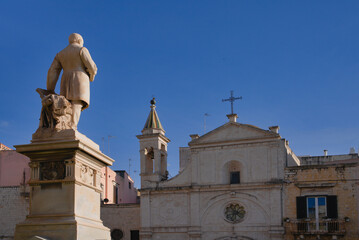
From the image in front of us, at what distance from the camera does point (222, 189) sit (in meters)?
31.0

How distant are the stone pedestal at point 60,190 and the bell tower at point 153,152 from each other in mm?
25646

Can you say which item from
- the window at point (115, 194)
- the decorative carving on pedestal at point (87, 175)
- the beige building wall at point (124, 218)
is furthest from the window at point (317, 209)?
the decorative carving on pedestal at point (87, 175)

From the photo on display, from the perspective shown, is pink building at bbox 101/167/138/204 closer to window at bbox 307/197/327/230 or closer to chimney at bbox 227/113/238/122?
chimney at bbox 227/113/238/122

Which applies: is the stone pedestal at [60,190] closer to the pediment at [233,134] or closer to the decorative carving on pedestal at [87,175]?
the decorative carving on pedestal at [87,175]

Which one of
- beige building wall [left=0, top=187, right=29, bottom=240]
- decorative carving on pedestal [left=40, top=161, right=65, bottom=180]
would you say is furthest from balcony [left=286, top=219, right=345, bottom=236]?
decorative carving on pedestal [left=40, top=161, right=65, bottom=180]

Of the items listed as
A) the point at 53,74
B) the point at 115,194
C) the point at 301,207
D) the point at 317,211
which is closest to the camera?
the point at 53,74

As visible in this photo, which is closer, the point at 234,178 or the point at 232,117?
the point at 234,178

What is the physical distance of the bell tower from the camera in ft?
108

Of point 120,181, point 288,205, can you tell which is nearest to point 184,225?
point 288,205

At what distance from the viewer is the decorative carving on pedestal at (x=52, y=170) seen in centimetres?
696

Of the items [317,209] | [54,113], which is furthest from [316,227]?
[54,113]

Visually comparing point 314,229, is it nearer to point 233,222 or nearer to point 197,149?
point 233,222

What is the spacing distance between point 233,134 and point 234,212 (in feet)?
15.3

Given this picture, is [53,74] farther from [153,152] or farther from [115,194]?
[115,194]
